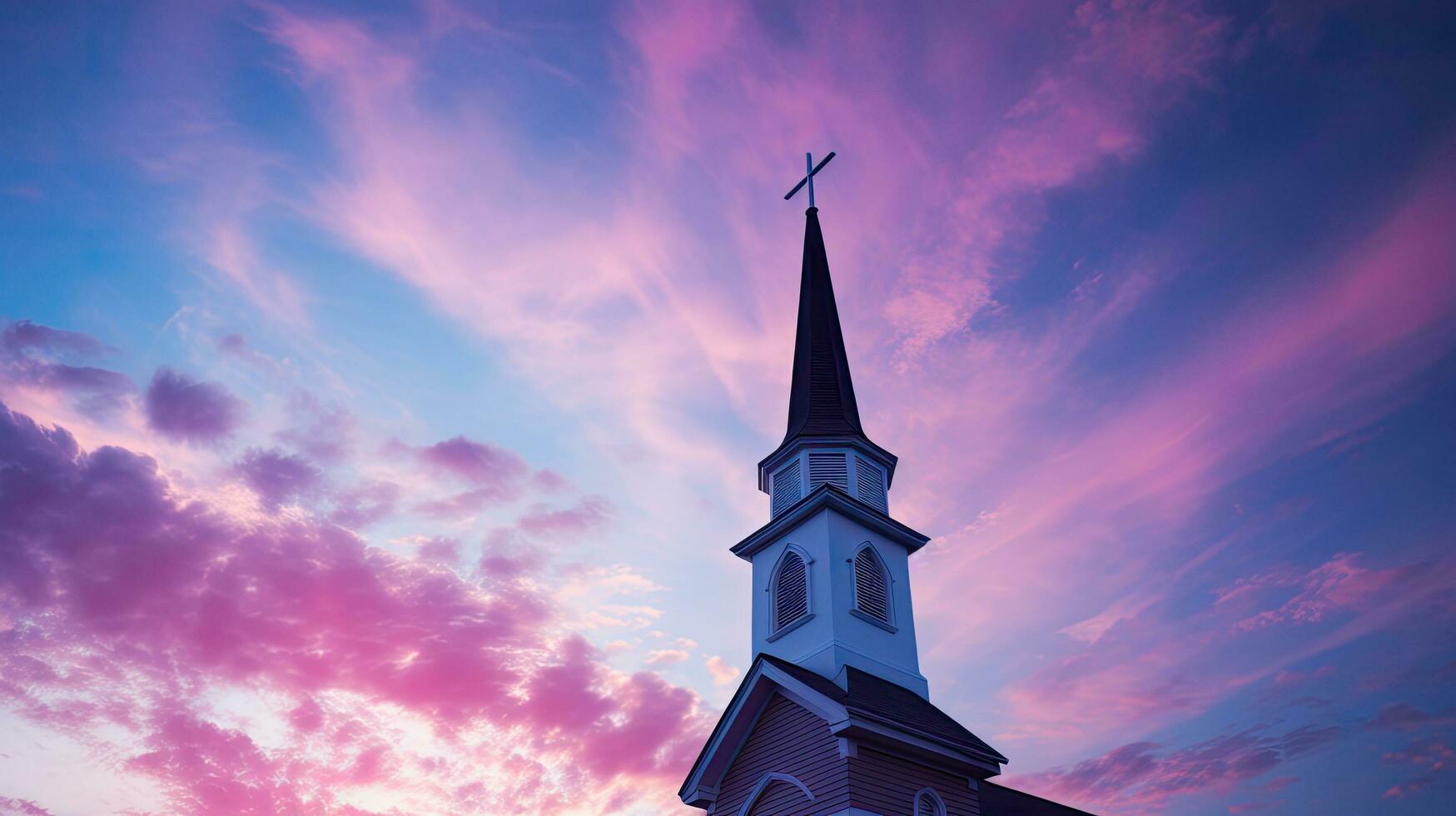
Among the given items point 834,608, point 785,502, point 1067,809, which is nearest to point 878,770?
point 834,608

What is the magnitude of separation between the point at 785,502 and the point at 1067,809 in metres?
11.0

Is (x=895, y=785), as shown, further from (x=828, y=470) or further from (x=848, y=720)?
(x=828, y=470)

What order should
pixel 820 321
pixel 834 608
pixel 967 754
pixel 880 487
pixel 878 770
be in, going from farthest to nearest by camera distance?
1. pixel 820 321
2. pixel 880 487
3. pixel 834 608
4. pixel 967 754
5. pixel 878 770

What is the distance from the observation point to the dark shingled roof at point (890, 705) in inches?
616

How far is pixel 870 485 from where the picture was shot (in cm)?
2212

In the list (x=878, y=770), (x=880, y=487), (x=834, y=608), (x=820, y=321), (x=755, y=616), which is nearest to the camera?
(x=878, y=770)

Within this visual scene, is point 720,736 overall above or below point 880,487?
below

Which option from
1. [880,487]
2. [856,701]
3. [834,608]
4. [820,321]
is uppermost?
[820,321]

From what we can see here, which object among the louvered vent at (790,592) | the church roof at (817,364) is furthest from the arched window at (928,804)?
the church roof at (817,364)

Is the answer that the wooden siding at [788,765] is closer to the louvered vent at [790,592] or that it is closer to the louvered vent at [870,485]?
the louvered vent at [790,592]

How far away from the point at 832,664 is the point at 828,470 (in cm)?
552

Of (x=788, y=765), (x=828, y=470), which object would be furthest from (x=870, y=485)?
(x=788, y=765)

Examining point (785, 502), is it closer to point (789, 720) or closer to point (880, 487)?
point (880, 487)

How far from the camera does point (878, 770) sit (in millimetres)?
15562
